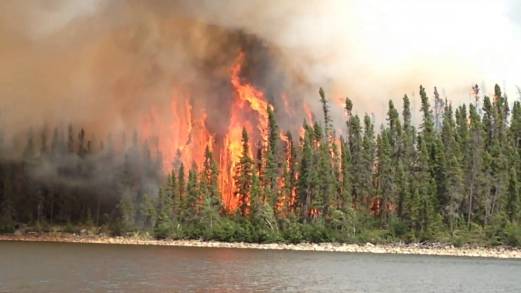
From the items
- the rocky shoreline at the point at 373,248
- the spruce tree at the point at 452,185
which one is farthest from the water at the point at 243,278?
the spruce tree at the point at 452,185

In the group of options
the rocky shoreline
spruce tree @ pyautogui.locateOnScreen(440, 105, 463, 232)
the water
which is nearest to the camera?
the water

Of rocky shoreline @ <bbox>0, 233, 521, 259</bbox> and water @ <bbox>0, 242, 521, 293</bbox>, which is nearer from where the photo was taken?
water @ <bbox>0, 242, 521, 293</bbox>

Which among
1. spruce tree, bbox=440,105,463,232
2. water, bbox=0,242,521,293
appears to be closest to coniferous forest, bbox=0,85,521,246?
spruce tree, bbox=440,105,463,232

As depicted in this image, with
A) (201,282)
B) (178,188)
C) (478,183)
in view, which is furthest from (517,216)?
(201,282)

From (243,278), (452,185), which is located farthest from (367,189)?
(243,278)

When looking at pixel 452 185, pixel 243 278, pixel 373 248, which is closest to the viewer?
pixel 243 278

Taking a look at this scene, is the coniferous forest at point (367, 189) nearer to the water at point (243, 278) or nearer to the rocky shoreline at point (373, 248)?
the rocky shoreline at point (373, 248)

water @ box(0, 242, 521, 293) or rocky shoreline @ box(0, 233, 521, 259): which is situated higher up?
rocky shoreline @ box(0, 233, 521, 259)

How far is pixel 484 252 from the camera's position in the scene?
134875 mm

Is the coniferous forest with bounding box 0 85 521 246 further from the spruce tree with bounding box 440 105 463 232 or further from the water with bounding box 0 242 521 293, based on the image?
the water with bounding box 0 242 521 293

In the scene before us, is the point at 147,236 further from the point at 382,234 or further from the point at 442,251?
the point at 442,251

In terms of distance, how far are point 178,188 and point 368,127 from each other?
59038mm

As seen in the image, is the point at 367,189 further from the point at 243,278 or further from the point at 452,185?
the point at 243,278

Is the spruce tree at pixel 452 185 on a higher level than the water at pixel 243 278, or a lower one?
higher
